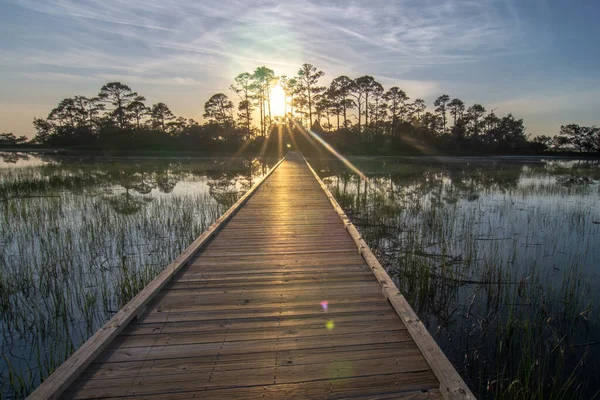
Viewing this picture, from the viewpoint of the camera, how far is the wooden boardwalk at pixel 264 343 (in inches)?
74.6

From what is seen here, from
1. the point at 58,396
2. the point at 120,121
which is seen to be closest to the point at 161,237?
the point at 58,396

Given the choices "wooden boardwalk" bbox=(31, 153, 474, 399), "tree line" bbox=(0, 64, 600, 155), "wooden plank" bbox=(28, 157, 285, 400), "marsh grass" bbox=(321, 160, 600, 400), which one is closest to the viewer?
"wooden plank" bbox=(28, 157, 285, 400)

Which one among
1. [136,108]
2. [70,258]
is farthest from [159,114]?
[70,258]

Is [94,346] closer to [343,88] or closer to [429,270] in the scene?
[429,270]

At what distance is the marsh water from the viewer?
3113 mm

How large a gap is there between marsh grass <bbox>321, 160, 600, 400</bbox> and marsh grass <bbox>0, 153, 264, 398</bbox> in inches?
153

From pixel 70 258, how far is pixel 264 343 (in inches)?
185

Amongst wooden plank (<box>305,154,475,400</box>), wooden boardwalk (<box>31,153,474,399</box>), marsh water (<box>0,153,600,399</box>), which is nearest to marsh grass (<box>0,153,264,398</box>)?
marsh water (<box>0,153,600,399</box>)

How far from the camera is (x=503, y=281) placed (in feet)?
15.7

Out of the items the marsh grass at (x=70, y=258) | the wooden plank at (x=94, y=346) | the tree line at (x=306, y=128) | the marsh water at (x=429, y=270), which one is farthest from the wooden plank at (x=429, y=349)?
the tree line at (x=306, y=128)

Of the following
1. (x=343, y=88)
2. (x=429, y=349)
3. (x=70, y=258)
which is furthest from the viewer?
(x=343, y=88)

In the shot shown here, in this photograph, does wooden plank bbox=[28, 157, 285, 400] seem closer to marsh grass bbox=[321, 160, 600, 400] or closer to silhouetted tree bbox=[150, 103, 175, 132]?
marsh grass bbox=[321, 160, 600, 400]

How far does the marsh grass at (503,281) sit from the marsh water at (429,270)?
21mm

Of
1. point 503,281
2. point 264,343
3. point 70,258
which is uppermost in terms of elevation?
point 264,343
